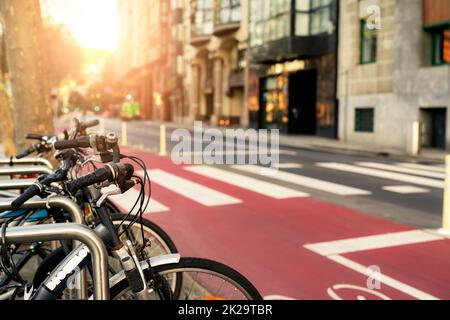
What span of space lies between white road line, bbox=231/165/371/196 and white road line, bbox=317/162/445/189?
1.84 meters

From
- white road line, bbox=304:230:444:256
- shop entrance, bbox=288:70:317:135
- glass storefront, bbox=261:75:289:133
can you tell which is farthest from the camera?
glass storefront, bbox=261:75:289:133

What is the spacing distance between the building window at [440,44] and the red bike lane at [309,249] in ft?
48.2

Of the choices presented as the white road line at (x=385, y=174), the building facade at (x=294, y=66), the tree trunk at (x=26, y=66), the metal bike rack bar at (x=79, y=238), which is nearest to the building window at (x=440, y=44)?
the building facade at (x=294, y=66)

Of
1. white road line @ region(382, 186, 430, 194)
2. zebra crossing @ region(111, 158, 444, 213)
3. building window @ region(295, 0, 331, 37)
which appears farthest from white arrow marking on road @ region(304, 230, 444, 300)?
building window @ region(295, 0, 331, 37)

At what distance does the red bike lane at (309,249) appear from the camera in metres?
4.73

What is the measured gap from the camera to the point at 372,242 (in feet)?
20.4

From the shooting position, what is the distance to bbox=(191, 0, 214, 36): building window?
43.8 m

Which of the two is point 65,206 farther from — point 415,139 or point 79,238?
point 415,139

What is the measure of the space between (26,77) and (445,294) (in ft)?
17.3

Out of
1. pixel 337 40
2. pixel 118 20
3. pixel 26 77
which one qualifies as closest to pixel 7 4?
pixel 26 77

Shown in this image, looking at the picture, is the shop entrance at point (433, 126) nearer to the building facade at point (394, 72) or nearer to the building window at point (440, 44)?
the building facade at point (394, 72)

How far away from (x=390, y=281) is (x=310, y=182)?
246 inches

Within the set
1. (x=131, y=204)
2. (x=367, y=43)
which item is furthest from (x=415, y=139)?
(x=131, y=204)

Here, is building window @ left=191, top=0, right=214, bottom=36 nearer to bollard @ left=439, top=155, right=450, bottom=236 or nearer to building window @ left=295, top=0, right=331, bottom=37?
building window @ left=295, top=0, right=331, bottom=37
